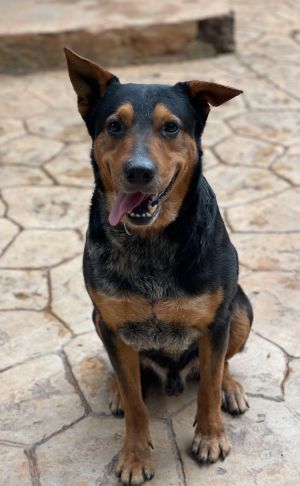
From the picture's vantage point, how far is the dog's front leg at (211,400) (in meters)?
3.04

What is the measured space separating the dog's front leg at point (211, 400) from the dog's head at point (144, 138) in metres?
0.57

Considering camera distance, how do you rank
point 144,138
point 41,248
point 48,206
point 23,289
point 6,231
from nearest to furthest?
1. point 144,138
2. point 23,289
3. point 41,248
4. point 6,231
5. point 48,206

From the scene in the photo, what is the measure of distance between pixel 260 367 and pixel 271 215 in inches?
65.7

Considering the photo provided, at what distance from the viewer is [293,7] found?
991cm

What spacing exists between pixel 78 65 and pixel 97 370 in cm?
174

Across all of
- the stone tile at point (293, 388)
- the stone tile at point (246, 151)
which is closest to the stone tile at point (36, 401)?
the stone tile at point (293, 388)

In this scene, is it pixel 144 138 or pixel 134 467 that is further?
pixel 134 467

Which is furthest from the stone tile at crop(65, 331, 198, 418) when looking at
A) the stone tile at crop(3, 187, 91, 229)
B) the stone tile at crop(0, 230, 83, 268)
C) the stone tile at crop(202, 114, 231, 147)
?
the stone tile at crop(202, 114, 231, 147)

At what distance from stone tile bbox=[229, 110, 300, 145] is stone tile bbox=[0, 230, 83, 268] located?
89.2 inches

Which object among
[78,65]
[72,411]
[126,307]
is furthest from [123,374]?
[78,65]

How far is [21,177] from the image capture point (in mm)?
5875

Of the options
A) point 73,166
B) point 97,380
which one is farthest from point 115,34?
point 97,380

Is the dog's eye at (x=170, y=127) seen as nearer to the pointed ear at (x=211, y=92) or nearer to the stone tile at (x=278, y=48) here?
the pointed ear at (x=211, y=92)

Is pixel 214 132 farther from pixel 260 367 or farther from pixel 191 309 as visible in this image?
pixel 191 309
